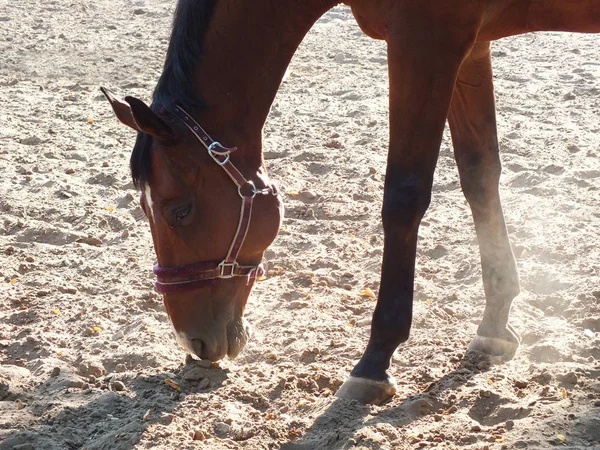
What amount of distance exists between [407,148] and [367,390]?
0.97 metres

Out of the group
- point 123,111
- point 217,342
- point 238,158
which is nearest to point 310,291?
point 217,342

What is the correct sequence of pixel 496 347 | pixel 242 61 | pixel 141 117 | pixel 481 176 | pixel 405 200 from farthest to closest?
pixel 481 176 < pixel 496 347 < pixel 242 61 < pixel 405 200 < pixel 141 117

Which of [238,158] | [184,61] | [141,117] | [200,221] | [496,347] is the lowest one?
[496,347]

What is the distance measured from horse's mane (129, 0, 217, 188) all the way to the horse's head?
0.18 feet

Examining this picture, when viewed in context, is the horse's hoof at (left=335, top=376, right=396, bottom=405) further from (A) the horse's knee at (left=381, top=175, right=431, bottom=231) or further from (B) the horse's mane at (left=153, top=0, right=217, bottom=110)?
(B) the horse's mane at (left=153, top=0, right=217, bottom=110)

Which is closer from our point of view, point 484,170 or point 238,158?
point 238,158

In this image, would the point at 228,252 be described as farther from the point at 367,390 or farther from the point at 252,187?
the point at 367,390

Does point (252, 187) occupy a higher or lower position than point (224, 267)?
higher

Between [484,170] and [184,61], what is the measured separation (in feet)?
4.98

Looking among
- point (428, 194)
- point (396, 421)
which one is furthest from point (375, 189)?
point (396, 421)

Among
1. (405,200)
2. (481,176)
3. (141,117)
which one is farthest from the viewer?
(481,176)

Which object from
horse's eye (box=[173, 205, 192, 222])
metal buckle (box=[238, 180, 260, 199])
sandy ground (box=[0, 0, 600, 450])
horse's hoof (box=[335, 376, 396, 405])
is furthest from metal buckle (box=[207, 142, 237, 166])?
horse's hoof (box=[335, 376, 396, 405])

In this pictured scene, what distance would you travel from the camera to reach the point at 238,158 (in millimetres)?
3324

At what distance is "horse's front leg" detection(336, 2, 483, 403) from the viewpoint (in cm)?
302
